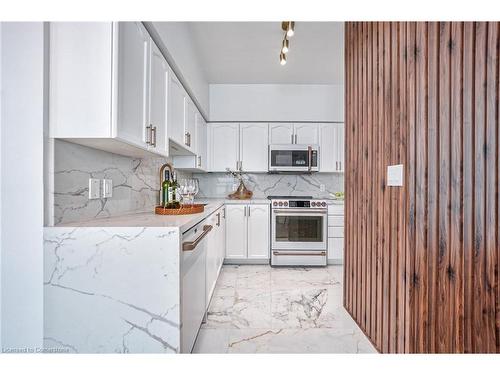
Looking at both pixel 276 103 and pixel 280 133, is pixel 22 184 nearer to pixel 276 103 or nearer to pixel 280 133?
pixel 280 133

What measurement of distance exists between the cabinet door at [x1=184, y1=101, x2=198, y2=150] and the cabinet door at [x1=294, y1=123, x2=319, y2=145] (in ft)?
5.14

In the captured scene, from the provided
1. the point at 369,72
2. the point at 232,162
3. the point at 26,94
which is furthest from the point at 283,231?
the point at 26,94

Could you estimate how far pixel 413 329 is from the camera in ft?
4.49

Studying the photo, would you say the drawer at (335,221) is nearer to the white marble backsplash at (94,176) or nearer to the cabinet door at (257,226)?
the cabinet door at (257,226)

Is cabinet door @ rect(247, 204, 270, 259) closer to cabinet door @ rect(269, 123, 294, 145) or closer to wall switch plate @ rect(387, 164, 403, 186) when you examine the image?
cabinet door @ rect(269, 123, 294, 145)

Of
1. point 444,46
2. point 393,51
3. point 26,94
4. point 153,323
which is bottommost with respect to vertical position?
point 153,323

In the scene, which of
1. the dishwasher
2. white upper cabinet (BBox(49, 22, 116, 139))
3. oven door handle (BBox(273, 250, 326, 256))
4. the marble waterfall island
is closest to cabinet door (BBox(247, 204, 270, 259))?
oven door handle (BBox(273, 250, 326, 256))

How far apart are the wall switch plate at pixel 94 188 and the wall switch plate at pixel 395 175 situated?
1.71 meters

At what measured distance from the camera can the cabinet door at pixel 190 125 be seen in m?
2.69

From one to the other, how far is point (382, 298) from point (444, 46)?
1.37 m

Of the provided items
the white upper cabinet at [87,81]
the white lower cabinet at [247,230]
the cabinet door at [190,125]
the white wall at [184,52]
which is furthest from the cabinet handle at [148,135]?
the white lower cabinet at [247,230]
